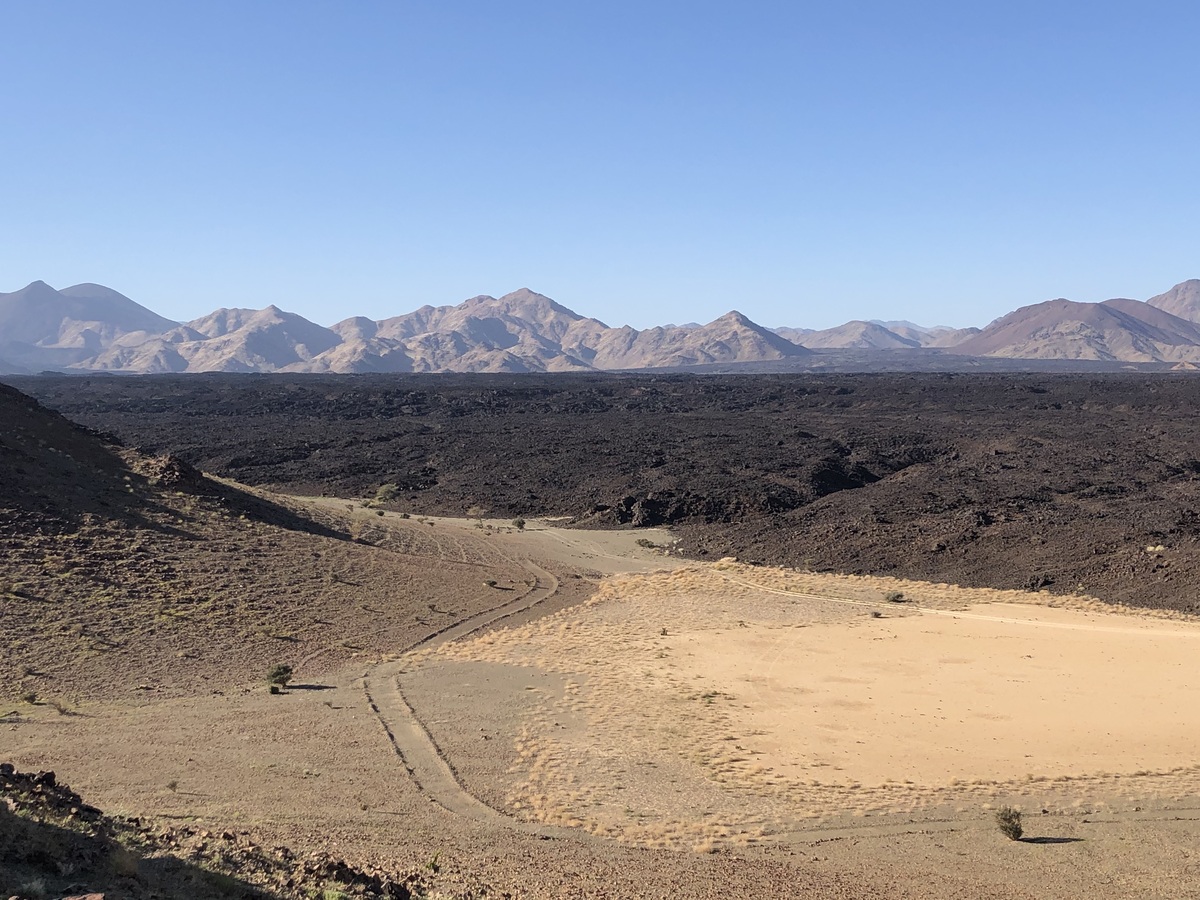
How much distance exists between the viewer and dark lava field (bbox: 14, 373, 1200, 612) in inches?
1639

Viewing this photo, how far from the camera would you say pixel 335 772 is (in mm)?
17109

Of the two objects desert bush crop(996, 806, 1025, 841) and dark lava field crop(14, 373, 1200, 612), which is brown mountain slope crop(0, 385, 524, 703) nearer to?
desert bush crop(996, 806, 1025, 841)

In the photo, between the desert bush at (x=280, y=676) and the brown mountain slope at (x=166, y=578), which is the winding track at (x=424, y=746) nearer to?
the brown mountain slope at (x=166, y=578)

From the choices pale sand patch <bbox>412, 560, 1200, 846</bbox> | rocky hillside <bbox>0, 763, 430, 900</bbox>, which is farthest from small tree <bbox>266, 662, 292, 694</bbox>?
rocky hillside <bbox>0, 763, 430, 900</bbox>

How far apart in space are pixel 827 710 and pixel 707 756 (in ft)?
14.9

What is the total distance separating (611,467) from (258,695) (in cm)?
4645

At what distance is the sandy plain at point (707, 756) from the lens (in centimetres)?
1409

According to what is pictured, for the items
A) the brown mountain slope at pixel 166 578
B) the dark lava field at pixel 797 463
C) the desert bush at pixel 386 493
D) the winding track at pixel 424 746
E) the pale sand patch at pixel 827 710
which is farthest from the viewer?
the desert bush at pixel 386 493

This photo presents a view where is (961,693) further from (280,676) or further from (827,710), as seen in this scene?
(280,676)

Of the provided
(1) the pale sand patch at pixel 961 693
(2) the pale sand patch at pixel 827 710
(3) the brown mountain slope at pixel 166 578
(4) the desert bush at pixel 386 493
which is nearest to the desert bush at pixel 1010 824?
(2) the pale sand patch at pixel 827 710

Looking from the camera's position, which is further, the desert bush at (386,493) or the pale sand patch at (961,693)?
the desert bush at (386,493)

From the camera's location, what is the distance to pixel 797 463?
66.1 m

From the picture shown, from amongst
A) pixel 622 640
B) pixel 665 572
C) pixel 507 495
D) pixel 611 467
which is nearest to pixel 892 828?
pixel 622 640

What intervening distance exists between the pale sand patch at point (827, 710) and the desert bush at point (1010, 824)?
4.83 feet
